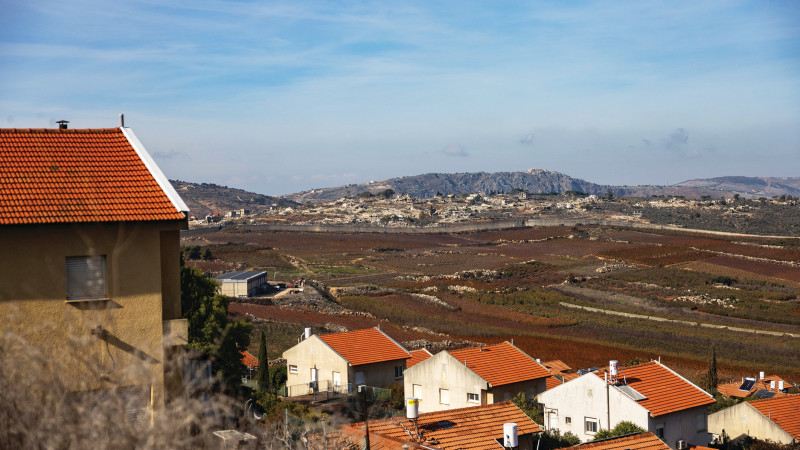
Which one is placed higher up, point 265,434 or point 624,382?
point 265,434

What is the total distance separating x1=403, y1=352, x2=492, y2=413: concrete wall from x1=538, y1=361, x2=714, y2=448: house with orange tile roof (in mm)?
2224

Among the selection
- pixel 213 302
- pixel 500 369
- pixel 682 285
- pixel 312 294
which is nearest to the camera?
pixel 213 302

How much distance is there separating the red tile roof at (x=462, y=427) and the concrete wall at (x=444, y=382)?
5864 mm

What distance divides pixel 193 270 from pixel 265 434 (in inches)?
619

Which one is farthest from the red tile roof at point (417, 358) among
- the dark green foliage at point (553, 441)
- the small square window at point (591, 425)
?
the dark green foliage at point (553, 441)

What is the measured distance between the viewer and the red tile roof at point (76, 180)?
335 inches

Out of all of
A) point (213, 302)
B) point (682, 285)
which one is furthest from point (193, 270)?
point (682, 285)

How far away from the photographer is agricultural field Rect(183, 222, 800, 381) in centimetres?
4978

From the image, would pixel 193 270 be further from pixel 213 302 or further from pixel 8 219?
pixel 8 219

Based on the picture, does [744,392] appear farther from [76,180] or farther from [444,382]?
[76,180]

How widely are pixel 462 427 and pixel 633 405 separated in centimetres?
696

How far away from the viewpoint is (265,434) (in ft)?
23.4

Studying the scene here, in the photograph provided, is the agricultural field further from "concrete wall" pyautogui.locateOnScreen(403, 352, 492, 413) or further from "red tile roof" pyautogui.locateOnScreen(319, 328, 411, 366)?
"concrete wall" pyautogui.locateOnScreen(403, 352, 492, 413)

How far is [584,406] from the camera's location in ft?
77.9
